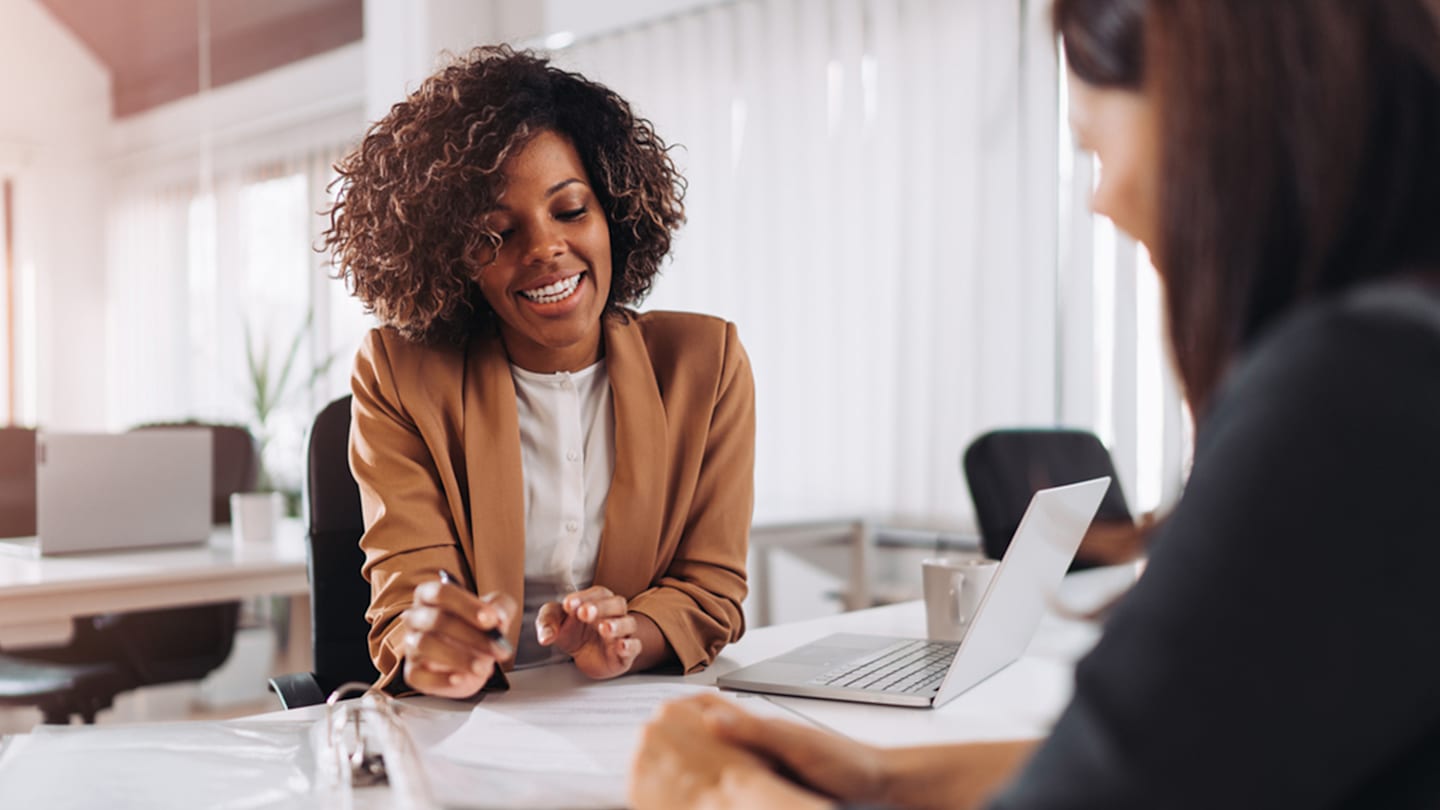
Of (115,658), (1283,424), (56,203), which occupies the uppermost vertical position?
(56,203)

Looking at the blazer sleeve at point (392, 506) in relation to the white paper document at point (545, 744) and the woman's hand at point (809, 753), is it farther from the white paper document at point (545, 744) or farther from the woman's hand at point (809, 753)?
the woman's hand at point (809, 753)

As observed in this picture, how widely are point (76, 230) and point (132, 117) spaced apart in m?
0.63

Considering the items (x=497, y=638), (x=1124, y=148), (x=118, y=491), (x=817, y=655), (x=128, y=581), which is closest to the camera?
(x=1124, y=148)

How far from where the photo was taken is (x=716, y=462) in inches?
55.2

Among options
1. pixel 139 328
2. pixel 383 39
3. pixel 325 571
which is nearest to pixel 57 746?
pixel 325 571

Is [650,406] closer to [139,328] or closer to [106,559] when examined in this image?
[106,559]

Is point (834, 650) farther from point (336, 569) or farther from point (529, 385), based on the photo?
point (336, 569)

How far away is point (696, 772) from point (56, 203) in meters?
6.05

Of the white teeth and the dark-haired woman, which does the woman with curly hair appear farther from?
the dark-haired woman

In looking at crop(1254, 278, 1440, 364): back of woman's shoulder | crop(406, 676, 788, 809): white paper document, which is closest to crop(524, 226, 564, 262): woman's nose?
crop(406, 676, 788, 809): white paper document

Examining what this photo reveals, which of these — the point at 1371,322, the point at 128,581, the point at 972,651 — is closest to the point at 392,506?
the point at 972,651

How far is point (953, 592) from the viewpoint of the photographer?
1335 mm

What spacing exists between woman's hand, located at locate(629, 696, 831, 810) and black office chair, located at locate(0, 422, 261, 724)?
7.21 feet

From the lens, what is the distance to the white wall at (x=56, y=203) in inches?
211
